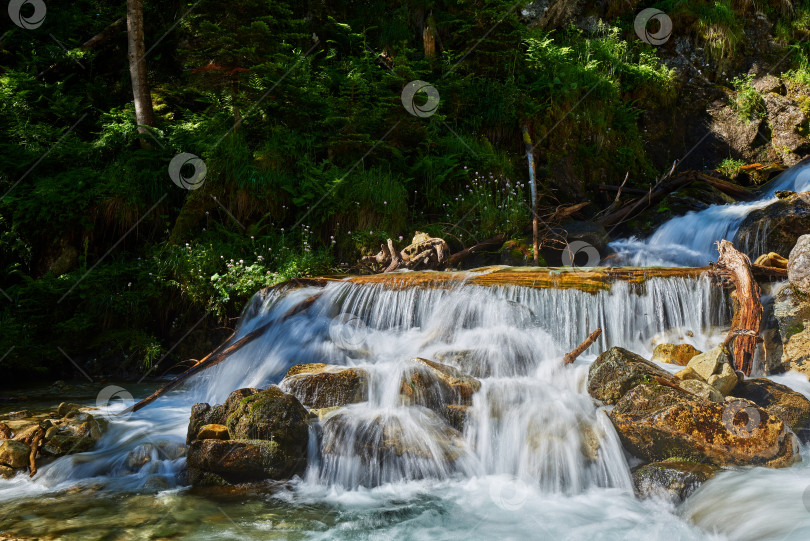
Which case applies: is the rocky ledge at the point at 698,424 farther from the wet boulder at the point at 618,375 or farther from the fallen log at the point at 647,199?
the fallen log at the point at 647,199

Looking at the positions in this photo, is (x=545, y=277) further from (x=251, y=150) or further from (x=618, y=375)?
(x=251, y=150)

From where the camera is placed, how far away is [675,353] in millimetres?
5449

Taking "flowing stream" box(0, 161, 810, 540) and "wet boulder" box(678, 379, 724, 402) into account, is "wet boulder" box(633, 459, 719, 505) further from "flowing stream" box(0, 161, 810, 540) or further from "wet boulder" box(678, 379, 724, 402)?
"wet boulder" box(678, 379, 724, 402)

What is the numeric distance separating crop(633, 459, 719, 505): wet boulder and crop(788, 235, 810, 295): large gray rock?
273 centimetres

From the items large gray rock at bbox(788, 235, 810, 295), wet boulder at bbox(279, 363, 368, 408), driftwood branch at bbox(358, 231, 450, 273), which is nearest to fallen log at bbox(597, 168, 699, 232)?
driftwood branch at bbox(358, 231, 450, 273)

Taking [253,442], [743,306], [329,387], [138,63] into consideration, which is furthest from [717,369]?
[138,63]

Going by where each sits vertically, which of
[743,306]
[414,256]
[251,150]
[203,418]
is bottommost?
[203,418]

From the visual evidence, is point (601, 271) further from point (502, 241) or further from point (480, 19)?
point (480, 19)

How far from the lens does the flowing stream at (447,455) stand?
3.35 m

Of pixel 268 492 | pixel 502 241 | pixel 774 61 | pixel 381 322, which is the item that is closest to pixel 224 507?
Result: pixel 268 492

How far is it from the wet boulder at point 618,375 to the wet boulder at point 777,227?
420 centimetres

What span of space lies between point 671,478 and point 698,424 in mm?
512

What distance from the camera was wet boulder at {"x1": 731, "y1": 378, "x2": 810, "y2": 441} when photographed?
4098 mm

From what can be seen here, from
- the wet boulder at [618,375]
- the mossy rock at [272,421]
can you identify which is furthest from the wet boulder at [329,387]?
the wet boulder at [618,375]
